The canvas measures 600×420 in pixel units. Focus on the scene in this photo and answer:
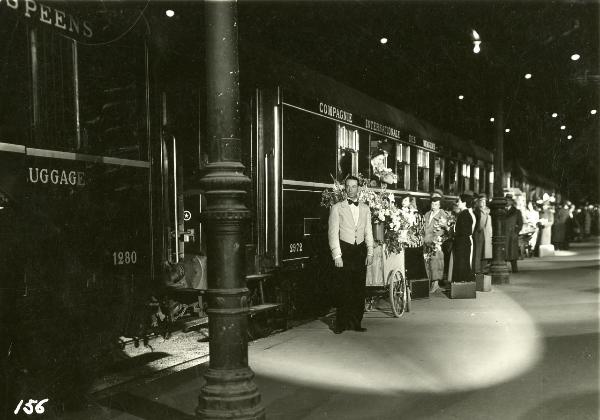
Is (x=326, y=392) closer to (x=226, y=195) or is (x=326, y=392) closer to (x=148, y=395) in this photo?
(x=148, y=395)

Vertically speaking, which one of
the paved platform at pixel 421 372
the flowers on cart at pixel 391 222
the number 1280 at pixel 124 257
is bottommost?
the paved platform at pixel 421 372

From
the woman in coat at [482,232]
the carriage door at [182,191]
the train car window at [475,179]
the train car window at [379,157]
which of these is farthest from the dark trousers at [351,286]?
the train car window at [475,179]

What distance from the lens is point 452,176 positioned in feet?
60.5

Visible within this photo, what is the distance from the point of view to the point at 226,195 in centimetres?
438

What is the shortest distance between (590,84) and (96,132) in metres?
23.9

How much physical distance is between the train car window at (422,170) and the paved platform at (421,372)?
5.57m

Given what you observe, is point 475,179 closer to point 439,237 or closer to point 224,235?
point 439,237

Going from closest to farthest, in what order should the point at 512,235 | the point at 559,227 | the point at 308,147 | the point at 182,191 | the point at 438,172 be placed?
1. the point at 182,191
2. the point at 308,147
3. the point at 512,235
4. the point at 438,172
5. the point at 559,227

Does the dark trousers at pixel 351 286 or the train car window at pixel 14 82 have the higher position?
the train car window at pixel 14 82

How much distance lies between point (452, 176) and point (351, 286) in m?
10.7

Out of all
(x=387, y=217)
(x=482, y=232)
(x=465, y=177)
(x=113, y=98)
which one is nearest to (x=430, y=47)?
(x=465, y=177)

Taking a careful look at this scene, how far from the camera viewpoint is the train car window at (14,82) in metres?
5.40

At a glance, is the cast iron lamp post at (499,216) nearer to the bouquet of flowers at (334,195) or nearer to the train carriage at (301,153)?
the train carriage at (301,153)

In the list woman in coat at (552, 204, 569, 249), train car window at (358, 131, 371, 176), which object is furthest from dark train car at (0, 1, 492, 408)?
woman in coat at (552, 204, 569, 249)
